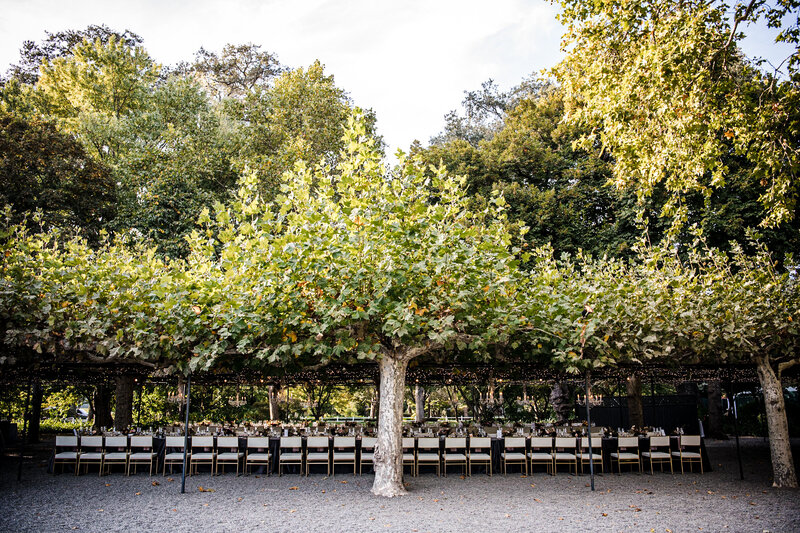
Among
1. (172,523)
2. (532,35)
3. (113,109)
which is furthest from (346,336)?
(113,109)

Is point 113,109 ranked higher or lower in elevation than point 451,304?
higher

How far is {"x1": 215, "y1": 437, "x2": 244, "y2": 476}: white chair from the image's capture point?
1223 cm

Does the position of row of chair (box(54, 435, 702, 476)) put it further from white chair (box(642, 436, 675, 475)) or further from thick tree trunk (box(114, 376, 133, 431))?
thick tree trunk (box(114, 376, 133, 431))

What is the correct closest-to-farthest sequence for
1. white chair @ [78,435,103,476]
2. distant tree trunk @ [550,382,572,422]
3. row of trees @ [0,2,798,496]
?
row of trees @ [0,2,798,496] → white chair @ [78,435,103,476] → distant tree trunk @ [550,382,572,422]

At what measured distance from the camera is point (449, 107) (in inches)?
1401

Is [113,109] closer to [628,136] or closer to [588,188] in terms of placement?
[588,188]

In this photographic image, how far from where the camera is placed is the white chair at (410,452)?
12.2m

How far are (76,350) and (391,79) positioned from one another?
31.6 feet

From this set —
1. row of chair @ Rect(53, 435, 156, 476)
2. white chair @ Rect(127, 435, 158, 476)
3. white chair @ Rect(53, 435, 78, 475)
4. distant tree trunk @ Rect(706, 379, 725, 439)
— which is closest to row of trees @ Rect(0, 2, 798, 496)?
white chair @ Rect(127, 435, 158, 476)

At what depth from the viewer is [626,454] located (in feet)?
43.0

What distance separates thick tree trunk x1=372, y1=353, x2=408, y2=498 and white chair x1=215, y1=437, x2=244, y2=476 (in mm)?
4180

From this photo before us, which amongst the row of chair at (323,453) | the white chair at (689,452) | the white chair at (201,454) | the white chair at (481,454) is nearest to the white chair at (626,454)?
the row of chair at (323,453)

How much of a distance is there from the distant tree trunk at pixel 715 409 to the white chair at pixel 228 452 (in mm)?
18898

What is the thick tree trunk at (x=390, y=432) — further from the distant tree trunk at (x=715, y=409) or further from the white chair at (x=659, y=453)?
the distant tree trunk at (x=715, y=409)
